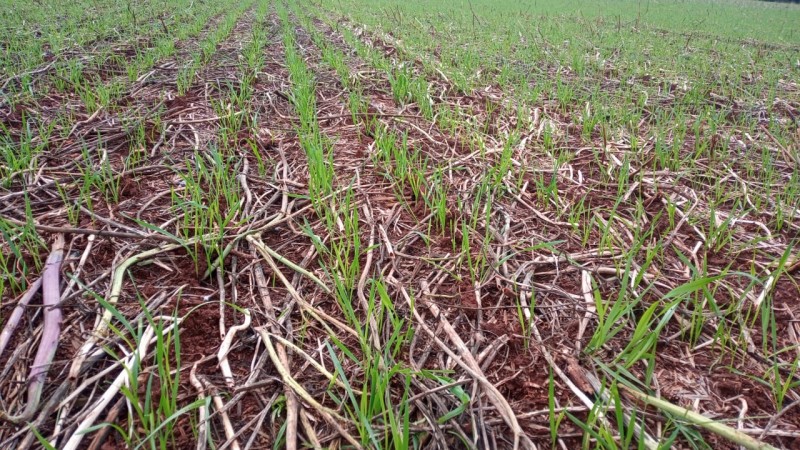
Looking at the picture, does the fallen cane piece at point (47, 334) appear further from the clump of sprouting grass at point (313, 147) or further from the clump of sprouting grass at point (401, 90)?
the clump of sprouting grass at point (401, 90)

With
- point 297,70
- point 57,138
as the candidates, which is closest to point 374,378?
point 57,138

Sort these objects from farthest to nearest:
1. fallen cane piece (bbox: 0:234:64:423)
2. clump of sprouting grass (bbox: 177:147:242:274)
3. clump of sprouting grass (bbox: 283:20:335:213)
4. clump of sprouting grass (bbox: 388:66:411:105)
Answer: clump of sprouting grass (bbox: 388:66:411:105) → clump of sprouting grass (bbox: 283:20:335:213) → clump of sprouting grass (bbox: 177:147:242:274) → fallen cane piece (bbox: 0:234:64:423)

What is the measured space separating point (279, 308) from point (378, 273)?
288 millimetres

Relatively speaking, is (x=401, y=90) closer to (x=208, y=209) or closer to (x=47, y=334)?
(x=208, y=209)

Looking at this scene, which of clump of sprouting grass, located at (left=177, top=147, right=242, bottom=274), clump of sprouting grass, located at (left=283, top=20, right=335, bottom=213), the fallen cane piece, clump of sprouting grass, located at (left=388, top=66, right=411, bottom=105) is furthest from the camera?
clump of sprouting grass, located at (left=388, top=66, right=411, bottom=105)

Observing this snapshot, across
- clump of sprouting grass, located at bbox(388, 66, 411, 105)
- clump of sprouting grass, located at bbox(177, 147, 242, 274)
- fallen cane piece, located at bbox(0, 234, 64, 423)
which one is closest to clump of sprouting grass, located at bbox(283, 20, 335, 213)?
clump of sprouting grass, located at bbox(177, 147, 242, 274)

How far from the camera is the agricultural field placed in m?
0.77

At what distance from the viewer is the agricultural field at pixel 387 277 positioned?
771 mm

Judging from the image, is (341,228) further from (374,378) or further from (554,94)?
(554,94)

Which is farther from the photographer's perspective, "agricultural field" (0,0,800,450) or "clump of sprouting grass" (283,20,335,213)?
"clump of sprouting grass" (283,20,335,213)

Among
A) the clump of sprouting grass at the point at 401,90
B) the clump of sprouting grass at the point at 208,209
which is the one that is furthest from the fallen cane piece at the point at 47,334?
the clump of sprouting grass at the point at 401,90

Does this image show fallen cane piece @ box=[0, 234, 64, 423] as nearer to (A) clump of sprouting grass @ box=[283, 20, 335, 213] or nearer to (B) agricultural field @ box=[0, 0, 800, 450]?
(B) agricultural field @ box=[0, 0, 800, 450]

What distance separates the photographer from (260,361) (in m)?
0.90

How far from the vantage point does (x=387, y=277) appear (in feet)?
3.84
